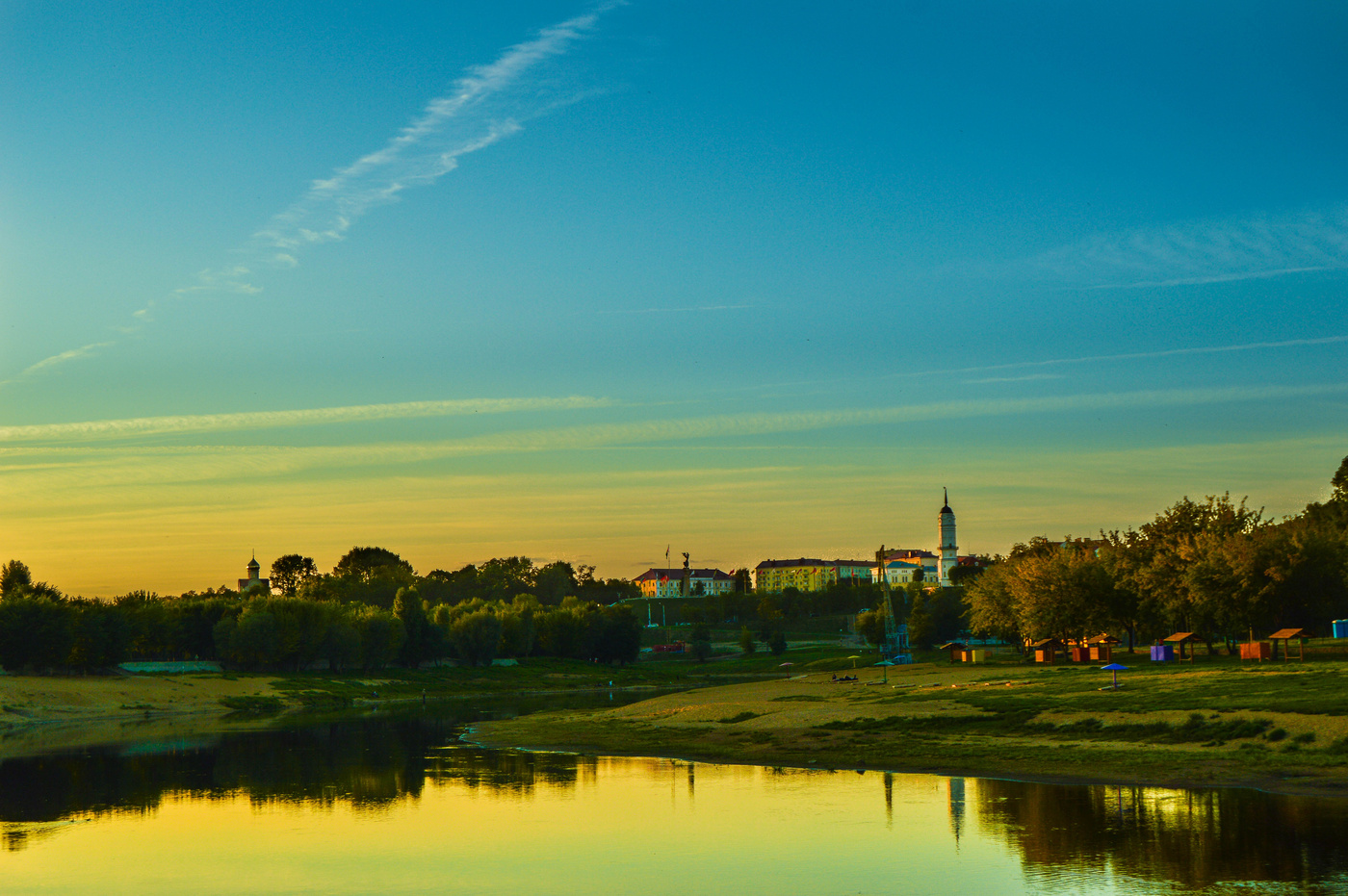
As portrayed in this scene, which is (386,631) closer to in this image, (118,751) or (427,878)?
(118,751)

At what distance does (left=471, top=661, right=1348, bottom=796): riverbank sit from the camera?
41031 mm

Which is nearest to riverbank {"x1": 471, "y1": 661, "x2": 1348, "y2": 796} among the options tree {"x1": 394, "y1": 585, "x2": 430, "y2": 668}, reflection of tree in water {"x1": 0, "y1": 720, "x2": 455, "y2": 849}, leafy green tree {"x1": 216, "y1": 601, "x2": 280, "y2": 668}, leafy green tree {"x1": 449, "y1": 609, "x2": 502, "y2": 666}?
reflection of tree in water {"x1": 0, "y1": 720, "x2": 455, "y2": 849}

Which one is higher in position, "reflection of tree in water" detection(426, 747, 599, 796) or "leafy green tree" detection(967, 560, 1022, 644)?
"leafy green tree" detection(967, 560, 1022, 644)

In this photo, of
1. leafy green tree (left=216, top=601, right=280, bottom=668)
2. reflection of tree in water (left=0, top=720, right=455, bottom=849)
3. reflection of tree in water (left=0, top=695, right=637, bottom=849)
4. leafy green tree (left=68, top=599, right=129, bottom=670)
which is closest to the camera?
reflection of tree in water (left=0, top=720, right=455, bottom=849)

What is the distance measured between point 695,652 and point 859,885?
15623 centimetres

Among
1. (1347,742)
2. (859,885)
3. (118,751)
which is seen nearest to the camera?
(859,885)

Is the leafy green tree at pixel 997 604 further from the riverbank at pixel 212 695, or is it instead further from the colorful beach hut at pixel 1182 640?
the riverbank at pixel 212 695

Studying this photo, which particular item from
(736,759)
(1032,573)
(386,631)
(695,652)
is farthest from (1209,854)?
(695,652)

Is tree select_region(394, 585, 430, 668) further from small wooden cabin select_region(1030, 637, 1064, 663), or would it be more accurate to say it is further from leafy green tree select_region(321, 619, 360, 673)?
small wooden cabin select_region(1030, 637, 1064, 663)

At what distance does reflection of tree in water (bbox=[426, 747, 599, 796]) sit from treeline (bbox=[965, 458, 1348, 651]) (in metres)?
47.4

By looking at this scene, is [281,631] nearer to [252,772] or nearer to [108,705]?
[108,705]

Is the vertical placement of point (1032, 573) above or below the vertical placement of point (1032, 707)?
above

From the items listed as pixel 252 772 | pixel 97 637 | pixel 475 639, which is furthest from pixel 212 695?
pixel 252 772

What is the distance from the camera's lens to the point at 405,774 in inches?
2109
